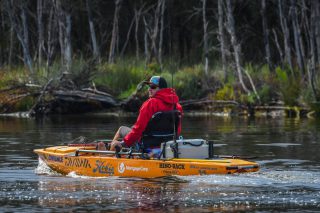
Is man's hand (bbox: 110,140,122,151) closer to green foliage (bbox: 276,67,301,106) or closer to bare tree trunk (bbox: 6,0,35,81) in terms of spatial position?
green foliage (bbox: 276,67,301,106)

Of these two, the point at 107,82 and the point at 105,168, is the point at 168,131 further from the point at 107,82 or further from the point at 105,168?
the point at 107,82

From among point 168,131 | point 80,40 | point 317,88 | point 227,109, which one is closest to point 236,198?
point 168,131

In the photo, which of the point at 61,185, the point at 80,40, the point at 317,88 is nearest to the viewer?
the point at 61,185

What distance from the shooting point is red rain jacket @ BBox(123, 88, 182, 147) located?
53.6 ft

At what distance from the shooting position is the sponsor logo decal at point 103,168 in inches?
656

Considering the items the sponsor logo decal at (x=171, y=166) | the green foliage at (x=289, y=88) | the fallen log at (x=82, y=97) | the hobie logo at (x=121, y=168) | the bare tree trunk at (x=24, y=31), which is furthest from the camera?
the bare tree trunk at (x=24, y=31)

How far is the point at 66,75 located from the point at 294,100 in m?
8.08

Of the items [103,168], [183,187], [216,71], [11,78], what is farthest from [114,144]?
[216,71]

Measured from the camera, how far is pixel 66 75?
33844 millimetres

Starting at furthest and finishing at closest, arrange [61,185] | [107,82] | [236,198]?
1. [107,82]
2. [61,185]
3. [236,198]

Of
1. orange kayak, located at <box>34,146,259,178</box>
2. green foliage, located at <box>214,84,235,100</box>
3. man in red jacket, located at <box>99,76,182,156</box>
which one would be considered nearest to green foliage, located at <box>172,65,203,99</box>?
green foliage, located at <box>214,84,235,100</box>

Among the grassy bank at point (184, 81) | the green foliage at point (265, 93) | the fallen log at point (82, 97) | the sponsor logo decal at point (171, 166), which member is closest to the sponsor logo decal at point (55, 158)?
the sponsor logo decal at point (171, 166)

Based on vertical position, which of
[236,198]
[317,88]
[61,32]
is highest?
[61,32]

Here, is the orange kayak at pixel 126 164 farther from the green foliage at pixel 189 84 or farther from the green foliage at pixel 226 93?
the green foliage at pixel 189 84
